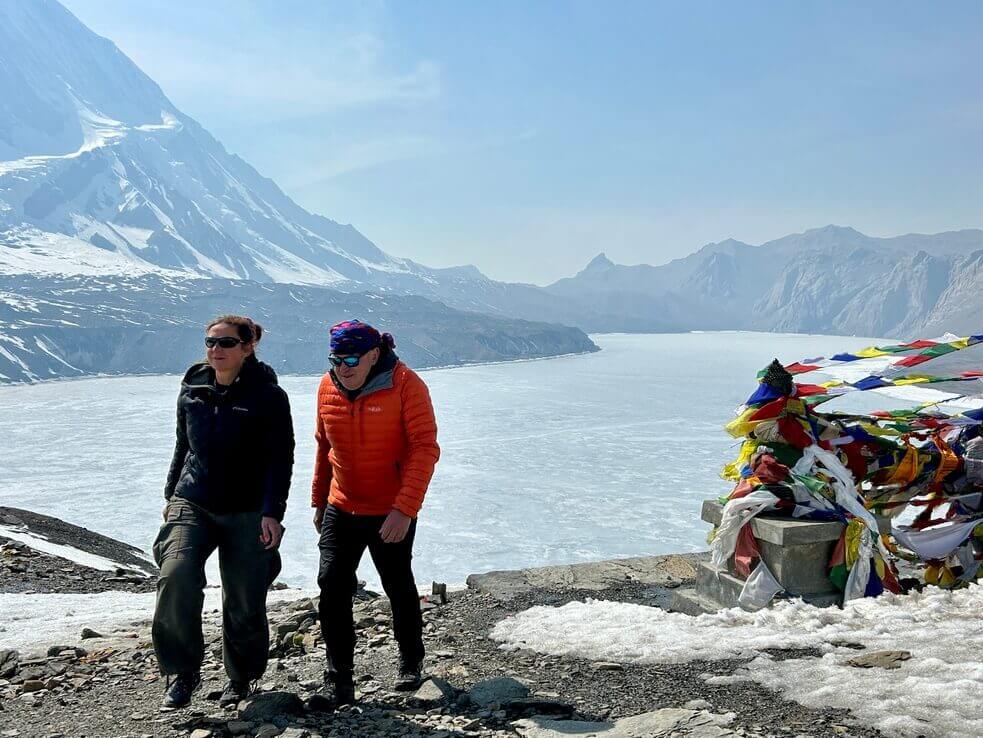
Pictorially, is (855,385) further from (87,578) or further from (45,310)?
(45,310)

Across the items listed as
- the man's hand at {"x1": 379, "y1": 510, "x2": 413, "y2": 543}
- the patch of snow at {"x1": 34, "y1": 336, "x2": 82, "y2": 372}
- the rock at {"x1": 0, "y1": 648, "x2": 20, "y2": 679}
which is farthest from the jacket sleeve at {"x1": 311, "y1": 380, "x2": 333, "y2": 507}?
the patch of snow at {"x1": 34, "y1": 336, "x2": 82, "y2": 372}

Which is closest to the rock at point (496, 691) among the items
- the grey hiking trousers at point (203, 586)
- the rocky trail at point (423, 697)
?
the rocky trail at point (423, 697)

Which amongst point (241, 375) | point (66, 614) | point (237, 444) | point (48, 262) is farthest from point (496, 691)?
point (48, 262)

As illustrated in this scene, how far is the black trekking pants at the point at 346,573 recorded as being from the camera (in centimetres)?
370

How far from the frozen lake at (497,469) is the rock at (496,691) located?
53.7 ft

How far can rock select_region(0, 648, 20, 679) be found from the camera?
4676 millimetres

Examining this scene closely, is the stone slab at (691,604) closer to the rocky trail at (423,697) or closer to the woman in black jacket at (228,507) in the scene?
the rocky trail at (423,697)

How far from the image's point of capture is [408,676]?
390cm

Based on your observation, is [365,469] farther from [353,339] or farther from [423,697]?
[423,697]

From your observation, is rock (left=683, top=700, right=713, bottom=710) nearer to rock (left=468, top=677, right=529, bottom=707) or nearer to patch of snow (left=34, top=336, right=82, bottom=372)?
rock (left=468, top=677, right=529, bottom=707)

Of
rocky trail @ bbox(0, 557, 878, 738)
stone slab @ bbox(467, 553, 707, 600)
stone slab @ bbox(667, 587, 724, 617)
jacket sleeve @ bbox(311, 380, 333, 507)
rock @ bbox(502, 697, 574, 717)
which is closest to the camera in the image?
rocky trail @ bbox(0, 557, 878, 738)

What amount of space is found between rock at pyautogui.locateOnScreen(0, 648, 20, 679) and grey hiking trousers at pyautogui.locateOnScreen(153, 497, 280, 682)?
65.5 inches

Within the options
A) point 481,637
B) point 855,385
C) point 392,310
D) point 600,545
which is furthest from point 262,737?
point 392,310

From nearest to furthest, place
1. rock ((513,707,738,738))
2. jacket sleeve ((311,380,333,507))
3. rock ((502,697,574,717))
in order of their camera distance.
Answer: rock ((513,707,738,738)) → rock ((502,697,574,717)) → jacket sleeve ((311,380,333,507))
